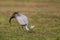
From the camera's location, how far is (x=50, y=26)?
40.7 ft

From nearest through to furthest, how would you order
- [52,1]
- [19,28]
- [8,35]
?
[8,35], [19,28], [52,1]

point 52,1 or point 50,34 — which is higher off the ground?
point 50,34

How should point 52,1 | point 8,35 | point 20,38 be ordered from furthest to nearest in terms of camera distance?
point 52,1, point 8,35, point 20,38

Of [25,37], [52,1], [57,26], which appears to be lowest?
[52,1]

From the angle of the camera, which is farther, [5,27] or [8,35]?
[5,27]

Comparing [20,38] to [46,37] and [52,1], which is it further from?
[52,1]

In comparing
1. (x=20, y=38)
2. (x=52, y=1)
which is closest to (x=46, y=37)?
(x=20, y=38)

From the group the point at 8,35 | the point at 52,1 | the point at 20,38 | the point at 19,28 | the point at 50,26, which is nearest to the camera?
the point at 20,38

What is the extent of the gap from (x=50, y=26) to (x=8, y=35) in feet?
8.64

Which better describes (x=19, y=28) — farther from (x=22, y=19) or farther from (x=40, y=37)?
(x=40, y=37)

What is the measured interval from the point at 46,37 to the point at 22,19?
1141 millimetres

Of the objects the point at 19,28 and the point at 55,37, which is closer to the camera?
the point at 55,37

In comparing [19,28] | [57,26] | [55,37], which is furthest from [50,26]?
[55,37]

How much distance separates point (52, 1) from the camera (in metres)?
24.0
